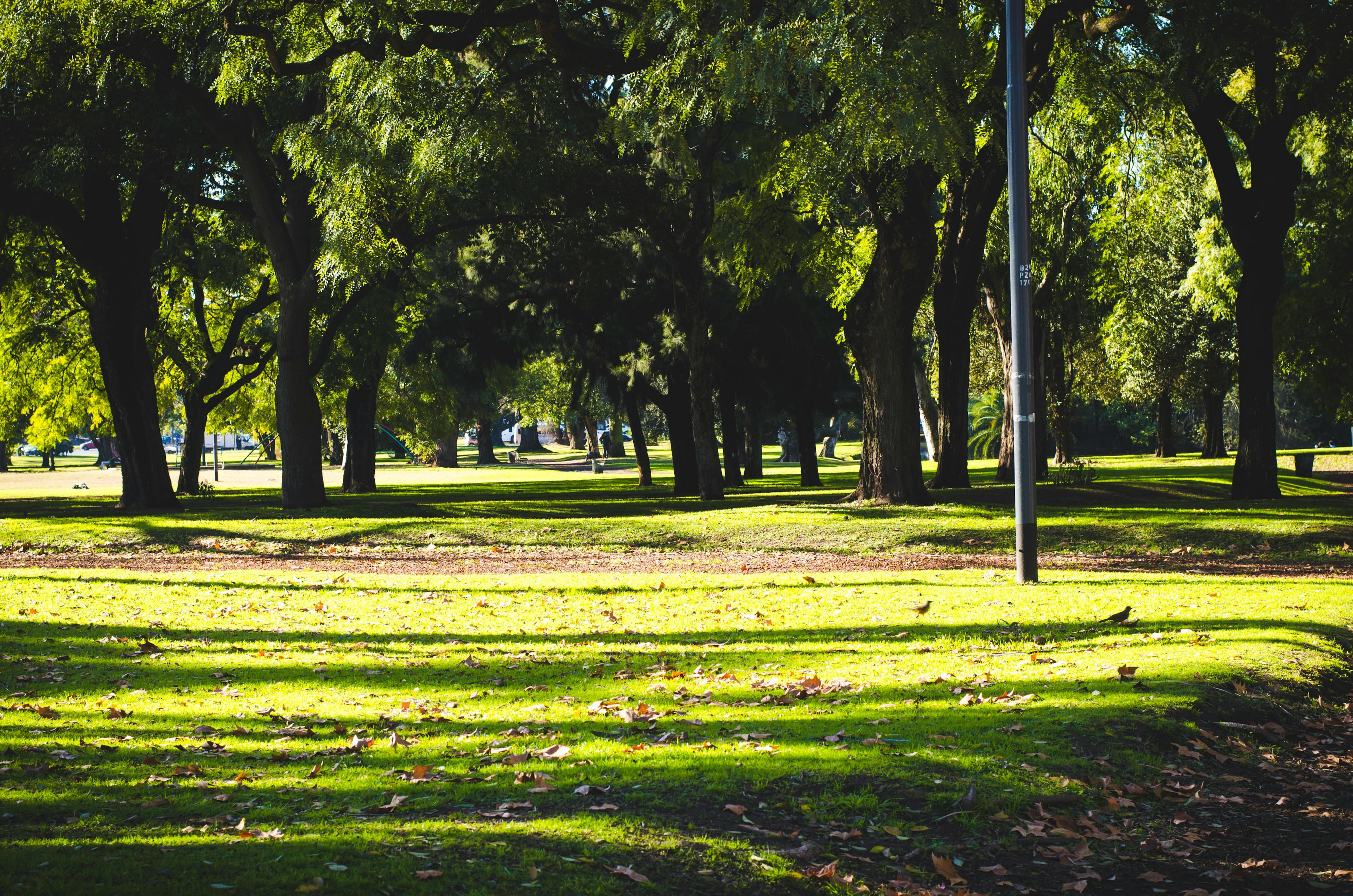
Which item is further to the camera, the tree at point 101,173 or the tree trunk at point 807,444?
the tree trunk at point 807,444

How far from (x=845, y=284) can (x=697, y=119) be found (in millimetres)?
4938

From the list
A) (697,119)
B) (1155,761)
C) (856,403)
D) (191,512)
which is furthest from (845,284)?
(1155,761)

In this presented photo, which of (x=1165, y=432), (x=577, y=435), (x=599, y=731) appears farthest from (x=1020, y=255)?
(x=577, y=435)

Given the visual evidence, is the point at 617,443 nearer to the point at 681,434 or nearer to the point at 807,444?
the point at 807,444

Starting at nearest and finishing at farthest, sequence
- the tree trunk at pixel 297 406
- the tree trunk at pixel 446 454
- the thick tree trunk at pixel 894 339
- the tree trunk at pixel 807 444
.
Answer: the thick tree trunk at pixel 894 339 < the tree trunk at pixel 297 406 < the tree trunk at pixel 807 444 < the tree trunk at pixel 446 454

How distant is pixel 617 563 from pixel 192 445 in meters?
23.3

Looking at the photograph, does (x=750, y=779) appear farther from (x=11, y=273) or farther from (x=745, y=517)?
(x=11, y=273)

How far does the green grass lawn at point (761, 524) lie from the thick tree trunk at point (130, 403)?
761mm

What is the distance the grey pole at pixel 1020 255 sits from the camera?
11.7 m

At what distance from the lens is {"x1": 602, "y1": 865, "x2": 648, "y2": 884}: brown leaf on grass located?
14.4 ft

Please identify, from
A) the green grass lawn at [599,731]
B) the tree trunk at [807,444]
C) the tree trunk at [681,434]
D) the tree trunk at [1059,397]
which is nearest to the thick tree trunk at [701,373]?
the tree trunk at [681,434]

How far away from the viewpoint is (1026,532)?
12664mm

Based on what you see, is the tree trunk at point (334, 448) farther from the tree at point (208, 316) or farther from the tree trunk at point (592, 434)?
the tree at point (208, 316)

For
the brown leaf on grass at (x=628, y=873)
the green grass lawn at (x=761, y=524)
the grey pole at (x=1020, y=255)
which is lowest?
the brown leaf on grass at (x=628, y=873)
